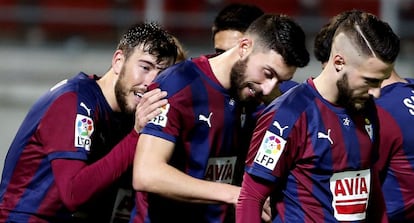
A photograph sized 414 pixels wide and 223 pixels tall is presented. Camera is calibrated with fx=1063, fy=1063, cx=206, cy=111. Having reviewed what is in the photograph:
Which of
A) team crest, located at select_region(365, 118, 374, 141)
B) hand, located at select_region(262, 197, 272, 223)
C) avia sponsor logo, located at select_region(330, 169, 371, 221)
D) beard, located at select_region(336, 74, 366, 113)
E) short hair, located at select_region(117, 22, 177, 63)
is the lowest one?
hand, located at select_region(262, 197, 272, 223)

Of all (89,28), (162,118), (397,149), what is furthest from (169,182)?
(89,28)

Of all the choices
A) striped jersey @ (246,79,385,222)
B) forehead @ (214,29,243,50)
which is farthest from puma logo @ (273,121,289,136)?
forehead @ (214,29,243,50)

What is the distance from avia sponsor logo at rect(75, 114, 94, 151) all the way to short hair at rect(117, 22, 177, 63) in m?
0.46

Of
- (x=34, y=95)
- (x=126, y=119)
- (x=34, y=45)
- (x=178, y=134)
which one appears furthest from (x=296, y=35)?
(x=34, y=45)

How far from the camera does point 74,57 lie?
1543 cm

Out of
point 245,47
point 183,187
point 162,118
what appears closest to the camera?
point 183,187

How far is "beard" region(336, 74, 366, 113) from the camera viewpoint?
4.68 meters

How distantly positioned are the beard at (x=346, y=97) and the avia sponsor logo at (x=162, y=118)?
2.60 feet

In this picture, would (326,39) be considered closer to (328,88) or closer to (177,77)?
(328,88)

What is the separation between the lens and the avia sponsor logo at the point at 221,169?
5.09 m

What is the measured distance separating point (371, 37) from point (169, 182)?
43.5 inches

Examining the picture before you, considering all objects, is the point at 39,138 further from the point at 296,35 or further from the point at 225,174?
the point at 296,35

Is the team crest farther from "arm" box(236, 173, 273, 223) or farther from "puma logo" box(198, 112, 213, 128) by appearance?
"puma logo" box(198, 112, 213, 128)

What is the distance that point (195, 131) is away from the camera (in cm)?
500
